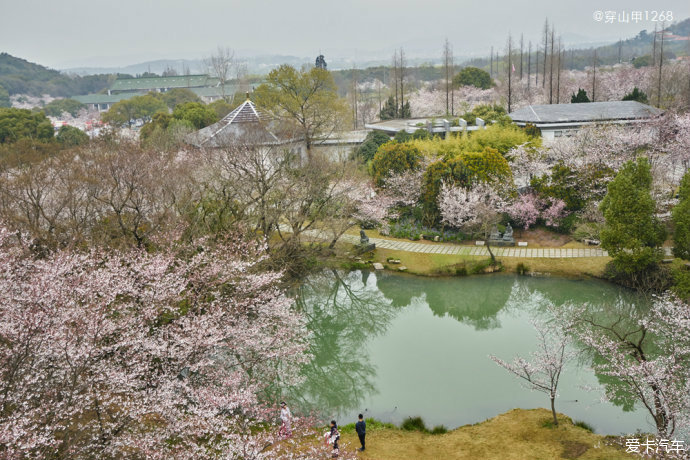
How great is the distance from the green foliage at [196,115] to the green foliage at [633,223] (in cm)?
2998

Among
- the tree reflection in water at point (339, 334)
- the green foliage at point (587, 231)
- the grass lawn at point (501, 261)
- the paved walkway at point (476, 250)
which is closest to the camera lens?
the tree reflection in water at point (339, 334)

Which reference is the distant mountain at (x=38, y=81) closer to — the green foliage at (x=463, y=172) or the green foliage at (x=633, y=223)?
the green foliage at (x=463, y=172)

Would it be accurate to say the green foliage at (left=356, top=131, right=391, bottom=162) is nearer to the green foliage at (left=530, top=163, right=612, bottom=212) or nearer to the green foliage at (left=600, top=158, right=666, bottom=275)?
the green foliage at (left=530, top=163, right=612, bottom=212)

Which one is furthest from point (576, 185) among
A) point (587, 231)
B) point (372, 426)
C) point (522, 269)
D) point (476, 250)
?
point (372, 426)

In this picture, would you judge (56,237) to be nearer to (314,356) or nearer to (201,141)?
(314,356)

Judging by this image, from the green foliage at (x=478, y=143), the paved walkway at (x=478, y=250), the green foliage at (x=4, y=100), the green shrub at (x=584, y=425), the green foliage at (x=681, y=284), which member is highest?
the green foliage at (x=4, y=100)

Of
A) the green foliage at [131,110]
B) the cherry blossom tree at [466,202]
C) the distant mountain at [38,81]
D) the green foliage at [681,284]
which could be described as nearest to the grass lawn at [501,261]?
the cherry blossom tree at [466,202]

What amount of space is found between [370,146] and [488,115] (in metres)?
8.20

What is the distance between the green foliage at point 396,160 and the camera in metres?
26.8

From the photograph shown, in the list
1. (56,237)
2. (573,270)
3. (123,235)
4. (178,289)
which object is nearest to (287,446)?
(178,289)

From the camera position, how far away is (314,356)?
54.2 ft

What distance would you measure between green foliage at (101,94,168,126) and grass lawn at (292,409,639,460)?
51388 mm

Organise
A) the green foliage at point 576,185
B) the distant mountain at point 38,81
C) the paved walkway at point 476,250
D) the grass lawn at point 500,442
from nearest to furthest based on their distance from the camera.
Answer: the grass lawn at point 500,442 < the paved walkway at point 476,250 < the green foliage at point 576,185 < the distant mountain at point 38,81

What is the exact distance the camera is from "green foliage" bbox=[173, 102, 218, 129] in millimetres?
40188
